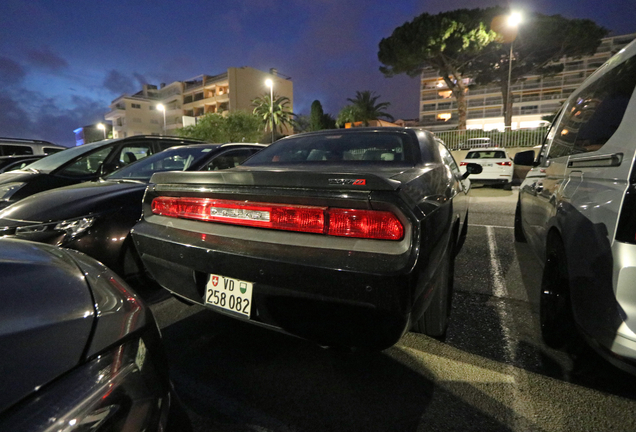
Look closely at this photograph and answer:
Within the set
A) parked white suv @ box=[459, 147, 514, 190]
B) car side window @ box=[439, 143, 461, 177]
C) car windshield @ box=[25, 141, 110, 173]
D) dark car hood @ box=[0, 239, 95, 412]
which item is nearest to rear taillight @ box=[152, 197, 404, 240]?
dark car hood @ box=[0, 239, 95, 412]

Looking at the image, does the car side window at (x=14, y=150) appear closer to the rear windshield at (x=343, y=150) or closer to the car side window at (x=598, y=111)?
the rear windshield at (x=343, y=150)

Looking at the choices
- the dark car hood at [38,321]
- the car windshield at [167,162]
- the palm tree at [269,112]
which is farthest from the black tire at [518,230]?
the palm tree at [269,112]

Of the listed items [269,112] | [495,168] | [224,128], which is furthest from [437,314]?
[269,112]

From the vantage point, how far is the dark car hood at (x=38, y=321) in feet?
2.29

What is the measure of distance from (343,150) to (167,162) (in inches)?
93.0

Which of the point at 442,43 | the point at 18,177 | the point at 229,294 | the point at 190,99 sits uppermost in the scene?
the point at 190,99

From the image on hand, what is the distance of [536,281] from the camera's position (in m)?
3.23

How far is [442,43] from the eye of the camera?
78.8 feet

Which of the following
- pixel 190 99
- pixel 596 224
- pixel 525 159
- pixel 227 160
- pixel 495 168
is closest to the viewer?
pixel 596 224

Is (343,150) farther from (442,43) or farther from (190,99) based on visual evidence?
(190,99)

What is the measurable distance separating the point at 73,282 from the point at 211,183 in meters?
0.86

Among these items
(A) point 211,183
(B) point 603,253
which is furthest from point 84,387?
(B) point 603,253

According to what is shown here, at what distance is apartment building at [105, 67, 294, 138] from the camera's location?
1982 inches

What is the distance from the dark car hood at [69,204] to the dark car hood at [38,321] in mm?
1465
